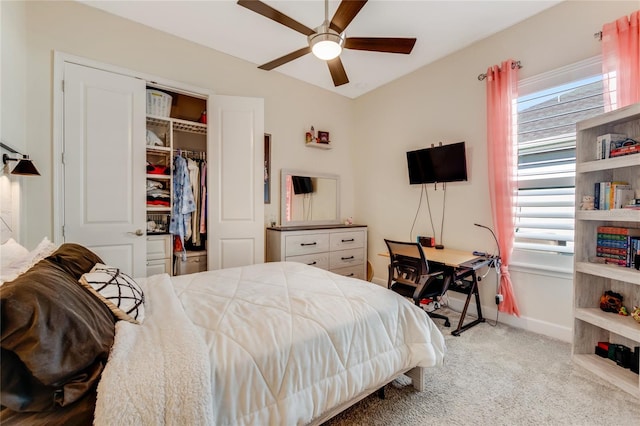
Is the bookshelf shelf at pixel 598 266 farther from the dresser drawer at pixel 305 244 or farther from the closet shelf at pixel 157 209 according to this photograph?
the closet shelf at pixel 157 209

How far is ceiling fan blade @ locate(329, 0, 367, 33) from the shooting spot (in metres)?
1.76

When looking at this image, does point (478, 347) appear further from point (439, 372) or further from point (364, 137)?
point (364, 137)

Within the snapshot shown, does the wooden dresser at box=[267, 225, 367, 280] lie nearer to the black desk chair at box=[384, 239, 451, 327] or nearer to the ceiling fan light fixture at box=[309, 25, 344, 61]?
the black desk chair at box=[384, 239, 451, 327]

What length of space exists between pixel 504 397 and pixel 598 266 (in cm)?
117

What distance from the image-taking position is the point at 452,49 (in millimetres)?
3137

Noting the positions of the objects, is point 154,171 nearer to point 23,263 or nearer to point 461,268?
point 23,263

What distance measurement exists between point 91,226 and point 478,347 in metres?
3.56

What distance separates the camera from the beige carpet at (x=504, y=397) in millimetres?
1536

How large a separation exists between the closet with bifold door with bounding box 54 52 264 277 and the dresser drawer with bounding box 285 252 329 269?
17.3 inches

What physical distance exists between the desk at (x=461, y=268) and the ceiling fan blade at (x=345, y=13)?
191 centimetres

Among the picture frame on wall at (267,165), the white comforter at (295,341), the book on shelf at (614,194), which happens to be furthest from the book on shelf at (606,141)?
the picture frame on wall at (267,165)

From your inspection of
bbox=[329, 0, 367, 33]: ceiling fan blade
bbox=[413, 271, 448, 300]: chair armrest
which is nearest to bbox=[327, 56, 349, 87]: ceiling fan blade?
bbox=[329, 0, 367, 33]: ceiling fan blade

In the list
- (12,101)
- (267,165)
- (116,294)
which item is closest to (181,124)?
(267,165)

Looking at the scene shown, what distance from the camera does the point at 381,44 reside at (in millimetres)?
2213
